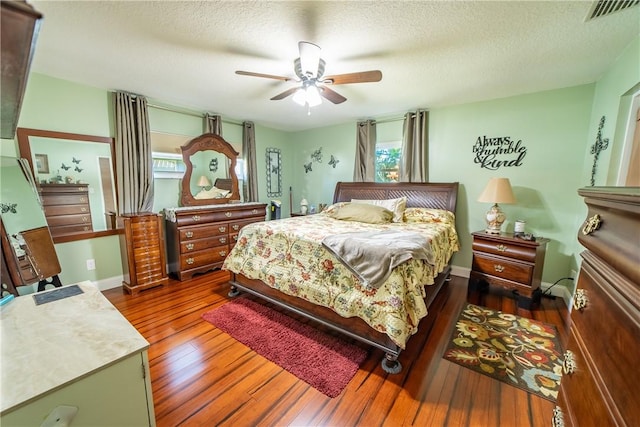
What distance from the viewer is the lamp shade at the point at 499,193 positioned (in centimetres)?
274

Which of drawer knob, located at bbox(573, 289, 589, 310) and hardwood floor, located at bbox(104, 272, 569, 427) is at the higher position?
drawer knob, located at bbox(573, 289, 589, 310)

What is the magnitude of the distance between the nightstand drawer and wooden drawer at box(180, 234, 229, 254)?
3.36 metres

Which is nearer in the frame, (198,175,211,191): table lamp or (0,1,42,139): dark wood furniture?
(0,1,42,139): dark wood furniture

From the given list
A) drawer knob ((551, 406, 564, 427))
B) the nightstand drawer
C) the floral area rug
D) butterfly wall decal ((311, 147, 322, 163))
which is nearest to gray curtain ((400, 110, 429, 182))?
the nightstand drawer

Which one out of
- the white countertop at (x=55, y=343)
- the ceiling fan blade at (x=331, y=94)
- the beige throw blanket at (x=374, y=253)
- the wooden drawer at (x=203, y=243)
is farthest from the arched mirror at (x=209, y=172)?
the white countertop at (x=55, y=343)

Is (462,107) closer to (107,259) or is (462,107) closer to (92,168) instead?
(92,168)

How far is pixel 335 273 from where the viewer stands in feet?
6.64

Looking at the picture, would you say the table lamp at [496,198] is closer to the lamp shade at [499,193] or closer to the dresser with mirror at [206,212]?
the lamp shade at [499,193]

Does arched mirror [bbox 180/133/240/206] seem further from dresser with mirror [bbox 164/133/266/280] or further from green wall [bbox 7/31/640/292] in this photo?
green wall [bbox 7/31/640/292]

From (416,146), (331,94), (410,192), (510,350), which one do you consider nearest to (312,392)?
(510,350)

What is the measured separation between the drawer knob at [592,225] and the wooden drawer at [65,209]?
4141 mm

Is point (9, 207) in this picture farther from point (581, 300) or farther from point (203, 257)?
point (581, 300)

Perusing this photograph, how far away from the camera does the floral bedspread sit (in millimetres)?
1736

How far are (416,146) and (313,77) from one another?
2.07 metres
